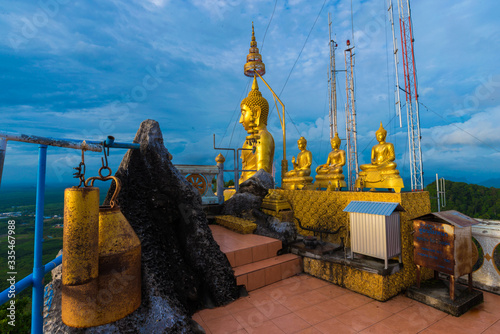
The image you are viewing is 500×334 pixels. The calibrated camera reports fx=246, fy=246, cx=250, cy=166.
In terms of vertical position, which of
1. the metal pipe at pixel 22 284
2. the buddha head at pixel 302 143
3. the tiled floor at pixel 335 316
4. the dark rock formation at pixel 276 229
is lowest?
the tiled floor at pixel 335 316

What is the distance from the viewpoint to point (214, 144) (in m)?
8.83

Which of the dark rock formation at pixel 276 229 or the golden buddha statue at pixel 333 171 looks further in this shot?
the golden buddha statue at pixel 333 171

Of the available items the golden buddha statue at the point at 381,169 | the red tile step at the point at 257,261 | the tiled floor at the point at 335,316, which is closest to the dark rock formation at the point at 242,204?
the red tile step at the point at 257,261

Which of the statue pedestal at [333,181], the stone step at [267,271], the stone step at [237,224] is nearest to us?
the stone step at [267,271]

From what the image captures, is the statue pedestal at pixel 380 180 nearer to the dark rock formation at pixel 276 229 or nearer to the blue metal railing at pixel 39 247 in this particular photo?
the dark rock formation at pixel 276 229

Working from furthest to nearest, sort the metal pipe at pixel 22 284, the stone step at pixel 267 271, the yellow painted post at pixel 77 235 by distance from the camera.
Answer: the stone step at pixel 267 271
the yellow painted post at pixel 77 235
the metal pipe at pixel 22 284

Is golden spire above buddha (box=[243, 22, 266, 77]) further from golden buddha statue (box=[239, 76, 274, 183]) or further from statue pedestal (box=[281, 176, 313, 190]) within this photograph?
statue pedestal (box=[281, 176, 313, 190])

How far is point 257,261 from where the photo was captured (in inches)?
208

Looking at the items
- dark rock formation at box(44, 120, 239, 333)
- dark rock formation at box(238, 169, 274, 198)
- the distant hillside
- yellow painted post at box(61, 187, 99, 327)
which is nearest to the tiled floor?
dark rock formation at box(44, 120, 239, 333)

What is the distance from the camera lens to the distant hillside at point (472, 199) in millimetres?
15706

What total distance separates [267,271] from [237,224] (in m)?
1.93

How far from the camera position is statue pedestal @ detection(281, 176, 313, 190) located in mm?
7565

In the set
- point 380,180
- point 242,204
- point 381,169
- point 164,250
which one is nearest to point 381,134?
point 381,169

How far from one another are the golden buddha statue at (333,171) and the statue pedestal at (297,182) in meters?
0.26
